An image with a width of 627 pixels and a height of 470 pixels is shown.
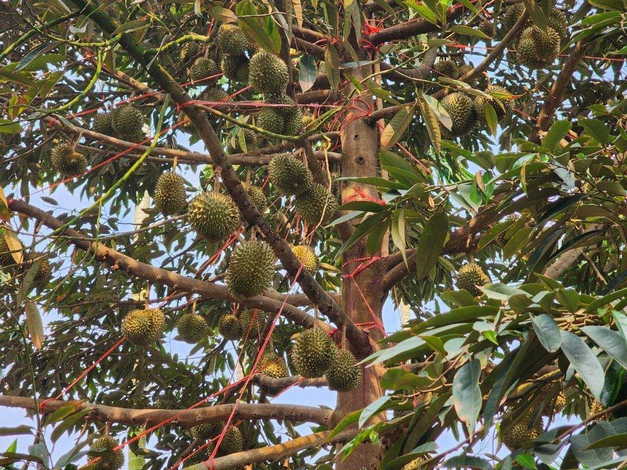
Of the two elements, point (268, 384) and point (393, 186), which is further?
point (268, 384)

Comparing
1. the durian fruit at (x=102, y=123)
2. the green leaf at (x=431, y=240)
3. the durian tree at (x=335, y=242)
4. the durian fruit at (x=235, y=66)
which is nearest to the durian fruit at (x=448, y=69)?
the durian tree at (x=335, y=242)

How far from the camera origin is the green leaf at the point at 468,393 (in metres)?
1.18

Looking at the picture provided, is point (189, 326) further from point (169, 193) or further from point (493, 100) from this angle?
point (493, 100)

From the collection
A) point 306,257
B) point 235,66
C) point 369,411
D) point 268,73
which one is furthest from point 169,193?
point 369,411

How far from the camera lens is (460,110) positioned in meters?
2.89

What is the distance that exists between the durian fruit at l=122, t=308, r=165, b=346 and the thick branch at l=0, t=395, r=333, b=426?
0.80ft

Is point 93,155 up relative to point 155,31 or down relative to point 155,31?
down

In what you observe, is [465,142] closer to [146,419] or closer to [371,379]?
[371,379]

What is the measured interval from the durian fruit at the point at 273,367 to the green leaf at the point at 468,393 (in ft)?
6.06

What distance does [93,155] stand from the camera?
13.7 ft

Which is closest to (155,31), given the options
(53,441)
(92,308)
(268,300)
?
(92,308)

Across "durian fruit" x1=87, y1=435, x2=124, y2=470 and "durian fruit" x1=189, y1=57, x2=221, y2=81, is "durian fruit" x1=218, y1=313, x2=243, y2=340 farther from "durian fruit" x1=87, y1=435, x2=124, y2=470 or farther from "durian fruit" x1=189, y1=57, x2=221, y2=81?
"durian fruit" x1=189, y1=57, x2=221, y2=81

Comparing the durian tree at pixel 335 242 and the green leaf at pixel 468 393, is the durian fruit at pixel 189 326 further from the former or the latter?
the green leaf at pixel 468 393

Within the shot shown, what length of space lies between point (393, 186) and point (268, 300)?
107cm
